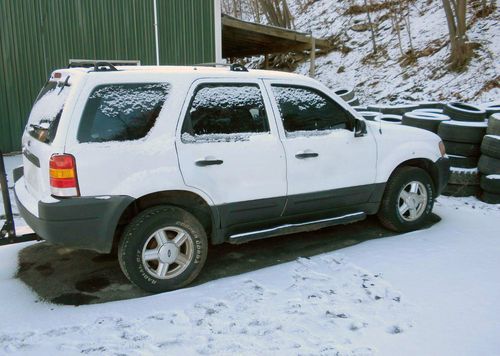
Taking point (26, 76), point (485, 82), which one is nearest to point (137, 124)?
point (26, 76)

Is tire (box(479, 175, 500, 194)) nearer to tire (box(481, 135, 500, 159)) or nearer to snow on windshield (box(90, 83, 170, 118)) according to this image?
tire (box(481, 135, 500, 159))

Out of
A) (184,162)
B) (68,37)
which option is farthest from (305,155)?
(68,37)

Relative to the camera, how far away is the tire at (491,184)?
20.2 ft

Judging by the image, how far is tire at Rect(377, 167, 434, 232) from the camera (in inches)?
203

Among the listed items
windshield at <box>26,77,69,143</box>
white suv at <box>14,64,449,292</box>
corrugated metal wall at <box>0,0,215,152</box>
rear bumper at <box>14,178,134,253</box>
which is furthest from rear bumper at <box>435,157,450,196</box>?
corrugated metal wall at <box>0,0,215,152</box>

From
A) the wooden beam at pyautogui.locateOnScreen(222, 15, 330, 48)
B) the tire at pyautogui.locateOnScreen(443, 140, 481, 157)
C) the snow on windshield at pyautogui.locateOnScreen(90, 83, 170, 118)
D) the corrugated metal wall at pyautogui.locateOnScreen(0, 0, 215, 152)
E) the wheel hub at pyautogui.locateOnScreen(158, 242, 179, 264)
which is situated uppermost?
the wooden beam at pyautogui.locateOnScreen(222, 15, 330, 48)

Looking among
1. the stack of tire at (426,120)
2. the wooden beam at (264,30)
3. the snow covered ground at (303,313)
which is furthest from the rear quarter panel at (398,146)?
the wooden beam at (264,30)

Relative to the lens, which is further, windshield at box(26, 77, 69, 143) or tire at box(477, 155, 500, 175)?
tire at box(477, 155, 500, 175)

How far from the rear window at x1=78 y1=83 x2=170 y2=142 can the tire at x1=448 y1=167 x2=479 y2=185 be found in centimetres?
458

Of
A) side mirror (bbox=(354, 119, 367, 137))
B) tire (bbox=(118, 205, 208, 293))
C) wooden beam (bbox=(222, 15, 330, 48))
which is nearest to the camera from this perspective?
tire (bbox=(118, 205, 208, 293))

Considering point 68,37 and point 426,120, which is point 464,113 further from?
point 68,37

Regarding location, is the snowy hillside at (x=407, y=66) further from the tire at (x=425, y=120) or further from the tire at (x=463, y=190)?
the tire at (x=463, y=190)

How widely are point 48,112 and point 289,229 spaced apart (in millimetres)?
2407

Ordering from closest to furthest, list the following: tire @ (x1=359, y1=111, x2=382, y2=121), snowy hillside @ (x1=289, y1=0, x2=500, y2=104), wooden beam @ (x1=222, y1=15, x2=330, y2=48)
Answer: tire @ (x1=359, y1=111, x2=382, y2=121) < wooden beam @ (x1=222, y1=15, x2=330, y2=48) < snowy hillside @ (x1=289, y1=0, x2=500, y2=104)
